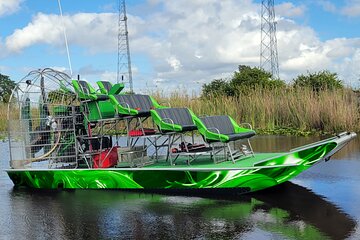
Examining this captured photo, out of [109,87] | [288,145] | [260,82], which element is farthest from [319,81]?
[109,87]

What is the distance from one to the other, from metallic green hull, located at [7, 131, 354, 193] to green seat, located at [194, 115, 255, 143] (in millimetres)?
426

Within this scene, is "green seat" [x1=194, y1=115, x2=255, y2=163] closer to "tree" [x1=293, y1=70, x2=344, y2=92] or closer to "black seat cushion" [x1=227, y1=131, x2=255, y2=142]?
"black seat cushion" [x1=227, y1=131, x2=255, y2=142]

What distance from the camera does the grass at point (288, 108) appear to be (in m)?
18.2

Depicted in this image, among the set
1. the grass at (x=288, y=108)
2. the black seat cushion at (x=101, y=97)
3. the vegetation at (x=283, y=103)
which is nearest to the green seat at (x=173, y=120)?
the black seat cushion at (x=101, y=97)

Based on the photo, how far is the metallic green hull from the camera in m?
7.68

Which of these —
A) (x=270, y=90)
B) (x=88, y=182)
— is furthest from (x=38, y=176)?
(x=270, y=90)

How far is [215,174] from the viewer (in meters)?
7.82

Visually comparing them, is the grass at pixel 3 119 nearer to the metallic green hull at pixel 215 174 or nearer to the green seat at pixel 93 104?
the green seat at pixel 93 104

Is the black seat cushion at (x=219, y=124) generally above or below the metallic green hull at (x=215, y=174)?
above

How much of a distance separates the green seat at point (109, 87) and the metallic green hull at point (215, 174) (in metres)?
A: 1.81

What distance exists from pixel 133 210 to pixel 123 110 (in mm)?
2183

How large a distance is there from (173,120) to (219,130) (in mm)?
831

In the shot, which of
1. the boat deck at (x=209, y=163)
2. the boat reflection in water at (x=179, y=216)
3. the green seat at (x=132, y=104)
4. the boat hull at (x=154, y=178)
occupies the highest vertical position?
the green seat at (x=132, y=104)

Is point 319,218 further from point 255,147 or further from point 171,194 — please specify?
point 255,147
